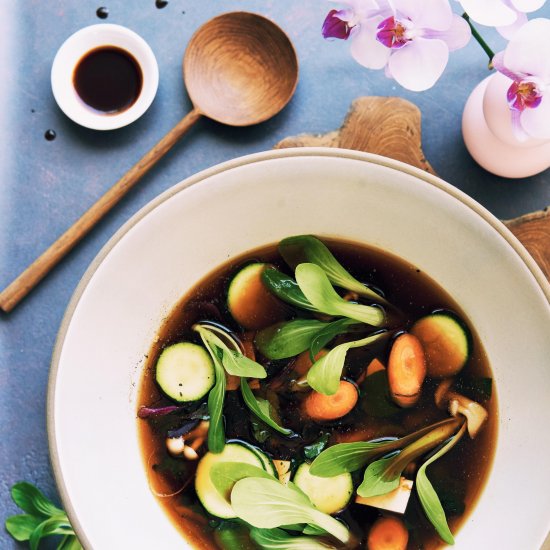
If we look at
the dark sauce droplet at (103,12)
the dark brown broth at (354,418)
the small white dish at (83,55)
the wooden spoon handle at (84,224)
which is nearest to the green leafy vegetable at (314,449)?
the dark brown broth at (354,418)

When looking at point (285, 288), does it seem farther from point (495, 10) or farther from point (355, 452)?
point (495, 10)

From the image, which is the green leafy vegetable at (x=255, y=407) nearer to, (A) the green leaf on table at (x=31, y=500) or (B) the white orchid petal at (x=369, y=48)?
(A) the green leaf on table at (x=31, y=500)

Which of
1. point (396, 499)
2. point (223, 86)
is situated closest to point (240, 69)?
point (223, 86)

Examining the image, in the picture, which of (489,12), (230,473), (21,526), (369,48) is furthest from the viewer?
(21,526)

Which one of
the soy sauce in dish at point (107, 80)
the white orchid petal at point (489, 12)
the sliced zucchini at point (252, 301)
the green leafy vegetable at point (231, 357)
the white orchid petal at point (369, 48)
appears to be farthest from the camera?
the soy sauce in dish at point (107, 80)

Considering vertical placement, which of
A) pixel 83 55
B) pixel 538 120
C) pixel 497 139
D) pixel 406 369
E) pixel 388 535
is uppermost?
pixel 83 55

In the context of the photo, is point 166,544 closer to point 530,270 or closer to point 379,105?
point 530,270
